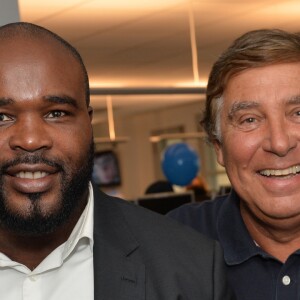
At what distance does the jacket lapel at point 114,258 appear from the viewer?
1.61m

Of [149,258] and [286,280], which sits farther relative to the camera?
[286,280]

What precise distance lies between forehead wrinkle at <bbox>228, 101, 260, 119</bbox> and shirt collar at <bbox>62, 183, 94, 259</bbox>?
45 centimetres

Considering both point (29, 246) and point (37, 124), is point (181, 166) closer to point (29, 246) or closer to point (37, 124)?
point (29, 246)

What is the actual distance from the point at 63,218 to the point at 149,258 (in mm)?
283

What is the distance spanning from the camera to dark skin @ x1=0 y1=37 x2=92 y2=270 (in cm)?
147

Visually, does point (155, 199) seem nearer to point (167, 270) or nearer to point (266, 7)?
point (266, 7)

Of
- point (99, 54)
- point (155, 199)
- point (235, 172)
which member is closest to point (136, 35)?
point (99, 54)

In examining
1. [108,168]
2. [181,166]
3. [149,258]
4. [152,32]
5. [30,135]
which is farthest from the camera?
[108,168]

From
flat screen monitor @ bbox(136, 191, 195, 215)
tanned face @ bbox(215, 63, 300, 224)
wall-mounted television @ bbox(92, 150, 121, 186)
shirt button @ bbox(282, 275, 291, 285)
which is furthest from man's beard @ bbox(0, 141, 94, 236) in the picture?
wall-mounted television @ bbox(92, 150, 121, 186)

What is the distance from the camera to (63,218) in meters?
1.52

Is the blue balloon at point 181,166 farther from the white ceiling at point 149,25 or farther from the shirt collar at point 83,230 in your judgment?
the shirt collar at point 83,230

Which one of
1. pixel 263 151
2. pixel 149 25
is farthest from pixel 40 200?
pixel 149 25

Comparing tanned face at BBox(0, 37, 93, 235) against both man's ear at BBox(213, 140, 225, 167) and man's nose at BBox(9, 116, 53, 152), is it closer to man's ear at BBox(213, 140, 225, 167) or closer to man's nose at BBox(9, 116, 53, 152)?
man's nose at BBox(9, 116, 53, 152)

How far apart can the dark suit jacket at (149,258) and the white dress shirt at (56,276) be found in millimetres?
32
